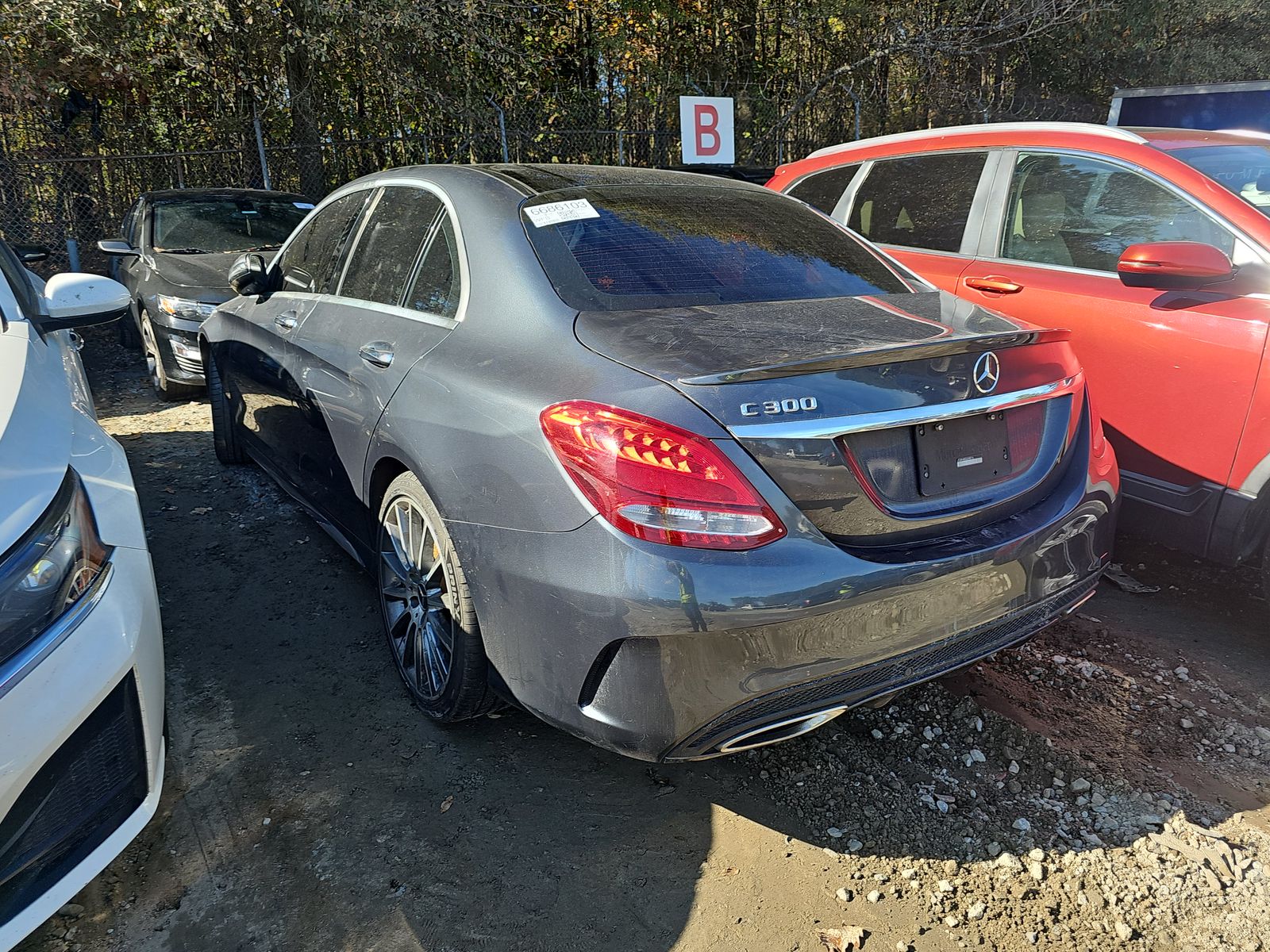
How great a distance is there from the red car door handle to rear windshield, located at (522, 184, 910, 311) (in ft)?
3.48

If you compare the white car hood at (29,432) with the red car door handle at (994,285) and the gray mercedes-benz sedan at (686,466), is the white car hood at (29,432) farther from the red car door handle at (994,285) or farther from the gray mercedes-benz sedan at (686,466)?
the red car door handle at (994,285)

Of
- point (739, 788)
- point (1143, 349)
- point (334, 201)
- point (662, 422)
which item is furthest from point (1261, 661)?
point (334, 201)

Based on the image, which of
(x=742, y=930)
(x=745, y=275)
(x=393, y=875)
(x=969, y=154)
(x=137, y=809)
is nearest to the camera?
(x=137, y=809)

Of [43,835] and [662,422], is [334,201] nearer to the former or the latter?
[662,422]

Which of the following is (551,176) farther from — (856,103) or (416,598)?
(856,103)

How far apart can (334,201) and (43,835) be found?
2.81 m

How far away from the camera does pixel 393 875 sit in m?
2.26

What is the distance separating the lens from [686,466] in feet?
6.45

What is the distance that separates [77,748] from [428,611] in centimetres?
105

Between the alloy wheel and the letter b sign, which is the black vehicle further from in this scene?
the letter b sign

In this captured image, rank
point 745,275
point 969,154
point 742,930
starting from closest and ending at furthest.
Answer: point 742,930, point 745,275, point 969,154

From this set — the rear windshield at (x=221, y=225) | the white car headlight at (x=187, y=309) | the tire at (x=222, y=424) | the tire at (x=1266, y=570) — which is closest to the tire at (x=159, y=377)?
the white car headlight at (x=187, y=309)

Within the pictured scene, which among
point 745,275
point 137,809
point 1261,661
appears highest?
point 745,275

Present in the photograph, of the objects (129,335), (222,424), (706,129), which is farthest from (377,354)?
(706,129)
